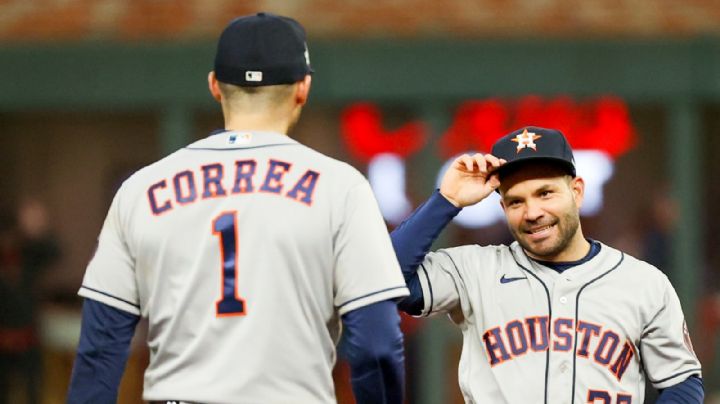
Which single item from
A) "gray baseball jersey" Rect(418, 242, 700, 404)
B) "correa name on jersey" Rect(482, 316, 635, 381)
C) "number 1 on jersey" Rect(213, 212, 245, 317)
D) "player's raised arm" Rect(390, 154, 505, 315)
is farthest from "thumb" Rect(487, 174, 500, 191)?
"number 1 on jersey" Rect(213, 212, 245, 317)

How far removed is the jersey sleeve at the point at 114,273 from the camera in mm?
3146

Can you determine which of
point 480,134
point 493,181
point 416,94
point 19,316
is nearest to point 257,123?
point 493,181

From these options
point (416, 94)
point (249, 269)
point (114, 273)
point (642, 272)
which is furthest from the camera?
point (416, 94)

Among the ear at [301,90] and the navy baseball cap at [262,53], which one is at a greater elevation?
the navy baseball cap at [262,53]

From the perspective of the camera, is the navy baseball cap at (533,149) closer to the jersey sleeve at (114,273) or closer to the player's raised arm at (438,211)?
the player's raised arm at (438,211)

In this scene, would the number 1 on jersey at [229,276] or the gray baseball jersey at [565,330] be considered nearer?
the number 1 on jersey at [229,276]

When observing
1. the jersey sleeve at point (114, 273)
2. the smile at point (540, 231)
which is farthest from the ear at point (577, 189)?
the jersey sleeve at point (114, 273)

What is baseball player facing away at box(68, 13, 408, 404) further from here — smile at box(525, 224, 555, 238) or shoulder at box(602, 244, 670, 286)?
shoulder at box(602, 244, 670, 286)

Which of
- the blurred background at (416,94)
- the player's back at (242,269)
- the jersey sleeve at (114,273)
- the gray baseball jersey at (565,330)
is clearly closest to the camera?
the player's back at (242,269)

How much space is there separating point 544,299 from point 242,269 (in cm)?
95

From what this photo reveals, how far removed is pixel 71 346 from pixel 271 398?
21.4 feet

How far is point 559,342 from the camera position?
358cm

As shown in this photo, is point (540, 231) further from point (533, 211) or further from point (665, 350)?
point (665, 350)

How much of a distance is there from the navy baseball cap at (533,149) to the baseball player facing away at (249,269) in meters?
0.66
